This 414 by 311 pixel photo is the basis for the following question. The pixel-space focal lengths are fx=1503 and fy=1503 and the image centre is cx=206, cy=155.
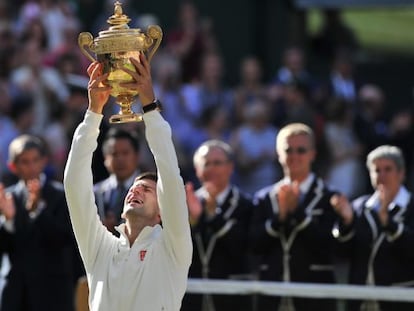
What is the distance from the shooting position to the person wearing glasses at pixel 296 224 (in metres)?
10.6

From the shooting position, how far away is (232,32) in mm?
18016

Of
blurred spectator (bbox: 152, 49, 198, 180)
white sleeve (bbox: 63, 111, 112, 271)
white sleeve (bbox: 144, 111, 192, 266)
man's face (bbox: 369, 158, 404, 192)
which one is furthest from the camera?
blurred spectator (bbox: 152, 49, 198, 180)

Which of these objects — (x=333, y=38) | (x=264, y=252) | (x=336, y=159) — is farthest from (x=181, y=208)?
(x=333, y=38)

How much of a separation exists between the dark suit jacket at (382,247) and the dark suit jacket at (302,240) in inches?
6.7

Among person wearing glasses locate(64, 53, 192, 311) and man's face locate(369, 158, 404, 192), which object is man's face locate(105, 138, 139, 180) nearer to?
man's face locate(369, 158, 404, 192)

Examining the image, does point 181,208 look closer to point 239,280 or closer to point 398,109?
point 239,280

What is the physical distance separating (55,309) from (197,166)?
1.50 metres

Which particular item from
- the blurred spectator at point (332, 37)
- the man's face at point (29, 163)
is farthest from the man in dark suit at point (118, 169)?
the blurred spectator at point (332, 37)

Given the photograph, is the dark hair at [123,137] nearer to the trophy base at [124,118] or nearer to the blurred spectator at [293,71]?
the trophy base at [124,118]

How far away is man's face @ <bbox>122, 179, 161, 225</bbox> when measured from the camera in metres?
8.23

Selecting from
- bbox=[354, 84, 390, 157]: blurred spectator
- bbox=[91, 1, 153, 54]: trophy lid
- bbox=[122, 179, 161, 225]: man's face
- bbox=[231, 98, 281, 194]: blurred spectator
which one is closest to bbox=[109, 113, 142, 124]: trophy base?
bbox=[91, 1, 153, 54]: trophy lid

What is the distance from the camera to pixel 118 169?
36.9 feet

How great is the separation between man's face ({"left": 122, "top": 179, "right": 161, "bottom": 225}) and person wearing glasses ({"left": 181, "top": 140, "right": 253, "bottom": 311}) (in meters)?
2.35

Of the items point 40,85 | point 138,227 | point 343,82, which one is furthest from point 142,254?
point 343,82
